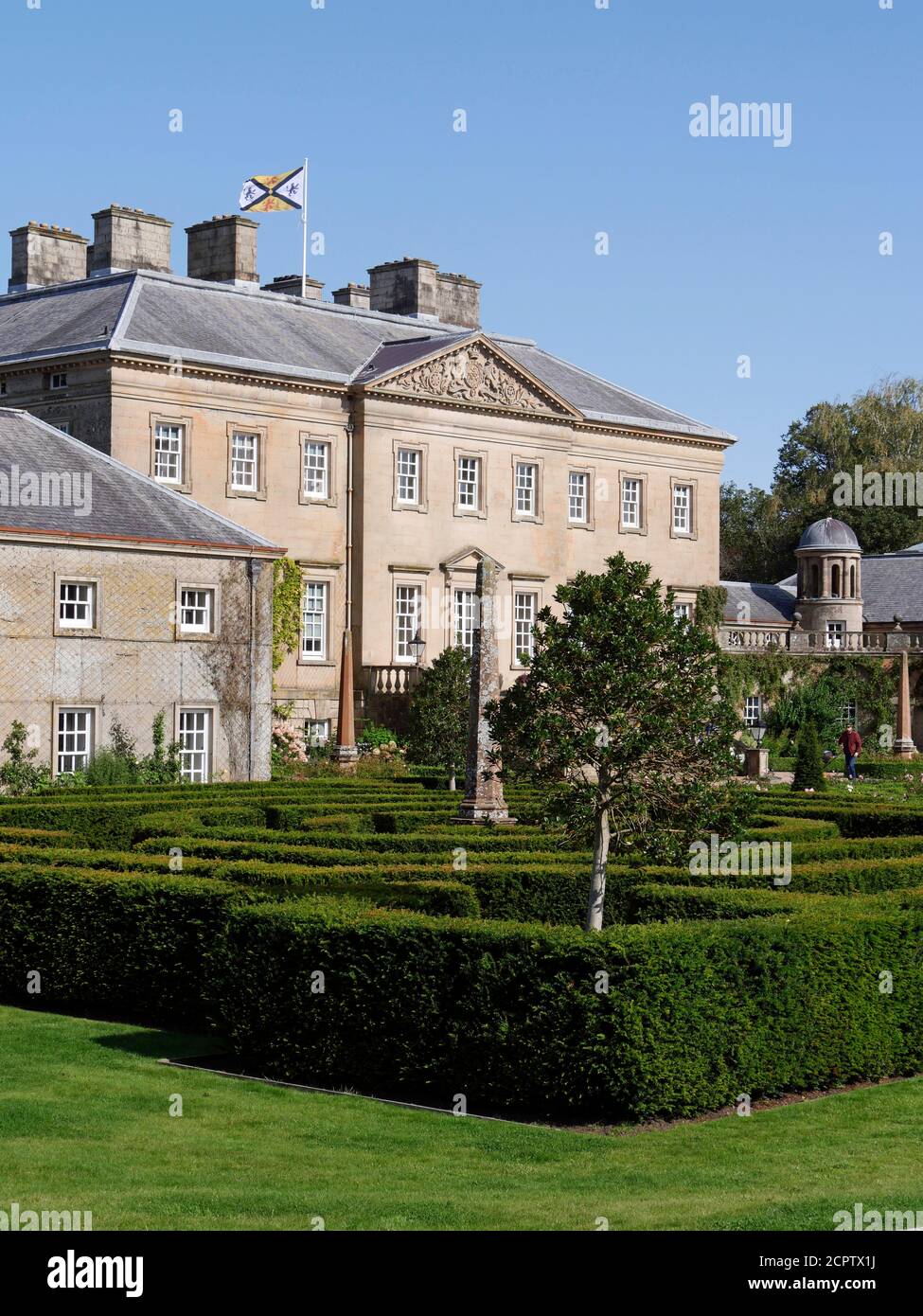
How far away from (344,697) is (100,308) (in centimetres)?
1297

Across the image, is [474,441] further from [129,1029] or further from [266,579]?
[129,1029]

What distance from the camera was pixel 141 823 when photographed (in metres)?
24.3

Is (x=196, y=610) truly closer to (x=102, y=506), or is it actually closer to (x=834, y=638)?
(x=102, y=506)

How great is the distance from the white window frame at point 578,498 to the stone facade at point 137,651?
1896cm

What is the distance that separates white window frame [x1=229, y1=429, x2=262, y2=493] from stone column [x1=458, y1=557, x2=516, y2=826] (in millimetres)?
22423

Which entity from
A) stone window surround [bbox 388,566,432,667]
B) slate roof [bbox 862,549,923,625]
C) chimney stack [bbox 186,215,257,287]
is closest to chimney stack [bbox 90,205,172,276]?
chimney stack [bbox 186,215,257,287]

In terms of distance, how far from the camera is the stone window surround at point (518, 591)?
54969 millimetres

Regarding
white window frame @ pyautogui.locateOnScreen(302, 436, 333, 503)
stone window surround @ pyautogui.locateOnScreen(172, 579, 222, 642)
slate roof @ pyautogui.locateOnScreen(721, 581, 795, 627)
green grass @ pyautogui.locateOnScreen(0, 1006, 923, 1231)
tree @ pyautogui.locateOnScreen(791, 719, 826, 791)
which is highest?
white window frame @ pyautogui.locateOnScreen(302, 436, 333, 503)

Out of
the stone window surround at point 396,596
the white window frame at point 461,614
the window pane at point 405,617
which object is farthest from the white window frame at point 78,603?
the white window frame at point 461,614

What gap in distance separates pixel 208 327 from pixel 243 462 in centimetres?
390

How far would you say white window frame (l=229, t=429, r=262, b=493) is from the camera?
159ft

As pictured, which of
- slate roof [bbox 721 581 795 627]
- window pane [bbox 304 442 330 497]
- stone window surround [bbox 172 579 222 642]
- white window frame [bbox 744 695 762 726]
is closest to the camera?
stone window surround [bbox 172 579 222 642]

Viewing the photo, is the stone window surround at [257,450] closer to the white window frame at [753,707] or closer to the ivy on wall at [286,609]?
the ivy on wall at [286,609]

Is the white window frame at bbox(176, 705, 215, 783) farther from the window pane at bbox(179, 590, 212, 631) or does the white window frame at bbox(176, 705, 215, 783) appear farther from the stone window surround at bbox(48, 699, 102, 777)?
the stone window surround at bbox(48, 699, 102, 777)
